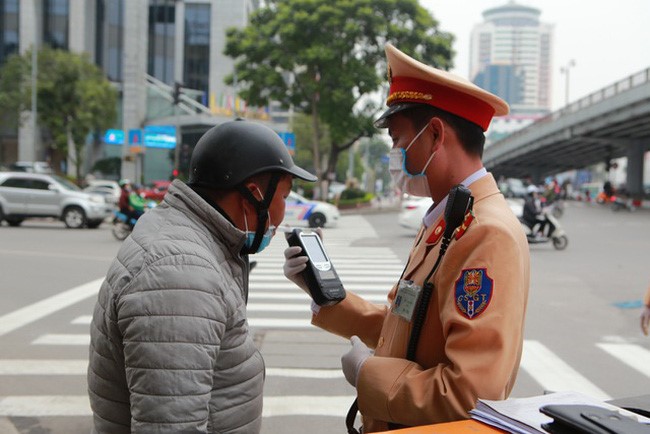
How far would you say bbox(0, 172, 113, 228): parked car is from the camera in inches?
811

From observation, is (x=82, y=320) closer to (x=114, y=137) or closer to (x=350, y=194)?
(x=350, y=194)

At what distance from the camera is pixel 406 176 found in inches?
84.8

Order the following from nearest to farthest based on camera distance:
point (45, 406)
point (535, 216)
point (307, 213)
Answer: point (45, 406) < point (535, 216) < point (307, 213)

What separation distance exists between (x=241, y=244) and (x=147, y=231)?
29 cm

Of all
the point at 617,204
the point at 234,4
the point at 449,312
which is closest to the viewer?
the point at 449,312

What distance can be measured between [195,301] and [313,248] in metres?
0.78

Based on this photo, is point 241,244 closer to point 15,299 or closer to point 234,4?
point 15,299

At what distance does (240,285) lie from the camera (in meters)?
2.02

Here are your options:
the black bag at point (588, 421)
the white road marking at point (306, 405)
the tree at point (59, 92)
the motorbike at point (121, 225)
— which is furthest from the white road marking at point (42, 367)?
the tree at point (59, 92)

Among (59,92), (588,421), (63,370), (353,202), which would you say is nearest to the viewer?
(588,421)

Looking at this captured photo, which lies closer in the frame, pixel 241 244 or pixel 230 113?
pixel 241 244

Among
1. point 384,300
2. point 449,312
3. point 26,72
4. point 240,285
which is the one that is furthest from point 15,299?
point 26,72

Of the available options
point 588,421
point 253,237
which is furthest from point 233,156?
point 588,421

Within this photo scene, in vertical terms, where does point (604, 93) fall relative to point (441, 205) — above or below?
above
